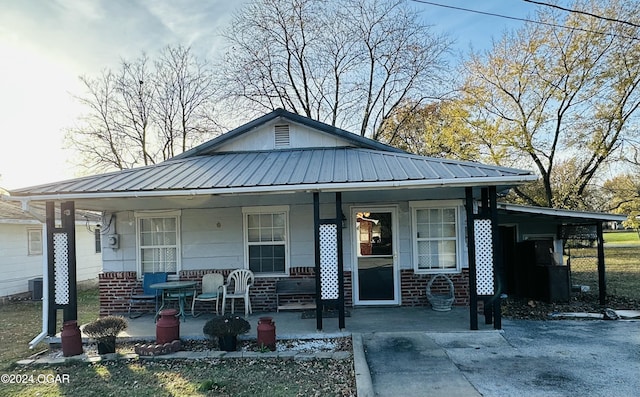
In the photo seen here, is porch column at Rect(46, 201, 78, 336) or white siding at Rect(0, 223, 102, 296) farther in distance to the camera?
white siding at Rect(0, 223, 102, 296)

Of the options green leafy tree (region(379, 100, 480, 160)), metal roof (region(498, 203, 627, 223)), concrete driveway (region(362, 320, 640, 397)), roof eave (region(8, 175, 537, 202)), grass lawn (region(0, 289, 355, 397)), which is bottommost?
grass lawn (region(0, 289, 355, 397))

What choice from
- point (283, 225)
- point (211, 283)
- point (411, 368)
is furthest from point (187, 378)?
point (283, 225)

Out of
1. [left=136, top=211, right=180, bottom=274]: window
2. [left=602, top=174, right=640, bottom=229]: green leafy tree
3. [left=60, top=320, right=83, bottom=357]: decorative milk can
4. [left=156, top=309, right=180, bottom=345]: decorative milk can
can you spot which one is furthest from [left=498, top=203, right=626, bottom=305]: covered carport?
[left=60, top=320, right=83, bottom=357]: decorative milk can

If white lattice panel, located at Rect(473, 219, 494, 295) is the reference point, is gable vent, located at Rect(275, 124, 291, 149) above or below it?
above

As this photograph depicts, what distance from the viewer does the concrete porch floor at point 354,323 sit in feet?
22.3

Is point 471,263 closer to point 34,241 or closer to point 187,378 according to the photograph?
point 187,378

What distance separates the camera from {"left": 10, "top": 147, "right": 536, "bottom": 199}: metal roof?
6211 mm

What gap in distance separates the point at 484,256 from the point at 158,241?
23.2 ft

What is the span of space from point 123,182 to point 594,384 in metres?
7.61

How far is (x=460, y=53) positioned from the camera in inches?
770

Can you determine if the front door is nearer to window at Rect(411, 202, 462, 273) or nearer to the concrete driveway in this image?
window at Rect(411, 202, 462, 273)

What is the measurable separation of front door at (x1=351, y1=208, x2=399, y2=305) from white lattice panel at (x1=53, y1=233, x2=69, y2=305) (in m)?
5.62

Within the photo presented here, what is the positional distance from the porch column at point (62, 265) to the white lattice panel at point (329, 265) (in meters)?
4.44

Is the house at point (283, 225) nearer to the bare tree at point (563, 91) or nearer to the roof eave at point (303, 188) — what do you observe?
the roof eave at point (303, 188)
